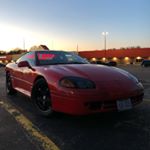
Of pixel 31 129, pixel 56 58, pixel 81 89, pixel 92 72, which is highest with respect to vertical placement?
pixel 56 58

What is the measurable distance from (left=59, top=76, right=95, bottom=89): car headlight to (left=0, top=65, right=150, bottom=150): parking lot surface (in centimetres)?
64

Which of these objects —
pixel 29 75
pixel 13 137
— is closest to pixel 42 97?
pixel 29 75

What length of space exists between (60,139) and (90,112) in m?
0.70

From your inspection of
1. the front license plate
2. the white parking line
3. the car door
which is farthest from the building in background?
the front license plate

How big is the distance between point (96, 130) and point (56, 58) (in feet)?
7.58

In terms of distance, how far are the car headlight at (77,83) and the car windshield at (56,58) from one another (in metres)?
1.34

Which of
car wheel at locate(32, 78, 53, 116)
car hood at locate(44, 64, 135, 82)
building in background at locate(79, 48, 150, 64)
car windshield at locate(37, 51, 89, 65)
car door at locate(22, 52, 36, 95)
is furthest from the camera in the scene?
building in background at locate(79, 48, 150, 64)

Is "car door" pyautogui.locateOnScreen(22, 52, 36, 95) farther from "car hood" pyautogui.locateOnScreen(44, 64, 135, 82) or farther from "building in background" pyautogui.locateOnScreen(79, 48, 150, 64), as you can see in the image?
"building in background" pyautogui.locateOnScreen(79, 48, 150, 64)

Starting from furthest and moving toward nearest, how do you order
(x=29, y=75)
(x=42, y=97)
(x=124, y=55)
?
(x=124, y=55) < (x=29, y=75) < (x=42, y=97)

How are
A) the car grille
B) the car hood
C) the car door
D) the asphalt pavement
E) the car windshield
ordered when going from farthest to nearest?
1. the car windshield
2. the car door
3. the car hood
4. the car grille
5. the asphalt pavement

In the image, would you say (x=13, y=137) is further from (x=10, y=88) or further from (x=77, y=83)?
(x=10, y=88)

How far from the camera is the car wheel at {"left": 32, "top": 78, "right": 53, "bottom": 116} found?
4727mm

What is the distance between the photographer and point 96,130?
13.0 feet

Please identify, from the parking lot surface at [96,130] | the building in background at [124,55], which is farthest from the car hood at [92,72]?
the building in background at [124,55]
